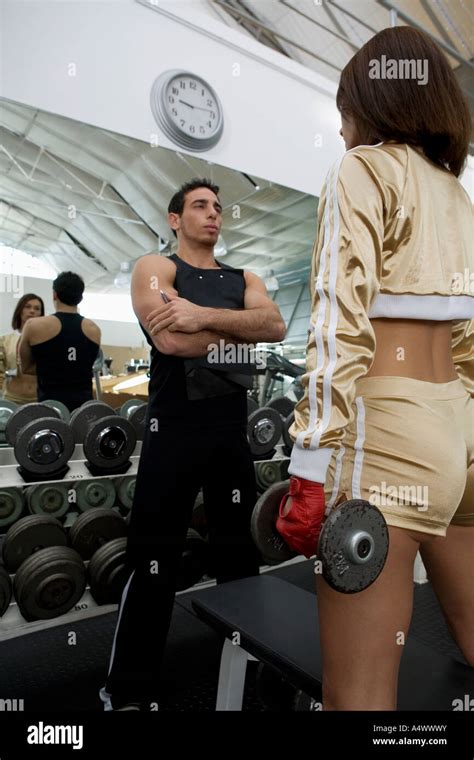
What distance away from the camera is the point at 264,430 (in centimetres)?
230

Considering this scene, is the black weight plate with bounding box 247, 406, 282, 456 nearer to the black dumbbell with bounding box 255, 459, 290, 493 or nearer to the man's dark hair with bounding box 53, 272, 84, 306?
the black dumbbell with bounding box 255, 459, 290, 493

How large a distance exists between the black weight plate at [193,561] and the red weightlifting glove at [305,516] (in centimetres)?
116

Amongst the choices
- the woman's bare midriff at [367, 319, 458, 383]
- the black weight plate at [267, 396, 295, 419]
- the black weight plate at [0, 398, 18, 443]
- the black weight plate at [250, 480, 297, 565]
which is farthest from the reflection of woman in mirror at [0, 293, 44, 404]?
the woman's bare midriff at [367, 319, 458, 383]

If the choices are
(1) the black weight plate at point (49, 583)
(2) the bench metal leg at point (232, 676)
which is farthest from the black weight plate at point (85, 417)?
(2) the bench metal leg at point (232, 676)

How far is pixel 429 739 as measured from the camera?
0.74m

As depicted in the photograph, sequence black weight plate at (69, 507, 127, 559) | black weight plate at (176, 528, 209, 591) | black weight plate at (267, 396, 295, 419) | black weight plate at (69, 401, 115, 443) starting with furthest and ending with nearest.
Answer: black weight plate at (267, 396, 295, 419), black weight plate at (69, 401, 115, 443), black weight plate at (69, 507, 127, 559), black weight plate at (176, 528, 209, 591)

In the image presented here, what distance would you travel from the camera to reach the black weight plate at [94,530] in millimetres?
1886

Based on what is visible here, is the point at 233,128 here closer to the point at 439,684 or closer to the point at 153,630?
the point at 153,630

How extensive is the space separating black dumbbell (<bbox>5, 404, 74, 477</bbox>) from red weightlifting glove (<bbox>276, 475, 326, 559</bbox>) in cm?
138

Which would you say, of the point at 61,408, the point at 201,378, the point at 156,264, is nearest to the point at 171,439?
the point at 201,378

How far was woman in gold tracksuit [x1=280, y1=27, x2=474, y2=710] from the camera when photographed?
2.18 feet

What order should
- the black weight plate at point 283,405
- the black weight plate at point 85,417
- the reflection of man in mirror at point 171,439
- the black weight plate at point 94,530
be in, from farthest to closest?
1. the black weight plate at point 283,405
2. the black weight plate at point 85,417
3. the black weight plate at point 94,530
4. the reflection of man in mirror at point 171,439

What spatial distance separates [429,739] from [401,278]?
2.25 feet

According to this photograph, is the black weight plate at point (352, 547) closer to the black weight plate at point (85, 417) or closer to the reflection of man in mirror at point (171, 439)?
the reflection of man in mirror at point (171, 439)
